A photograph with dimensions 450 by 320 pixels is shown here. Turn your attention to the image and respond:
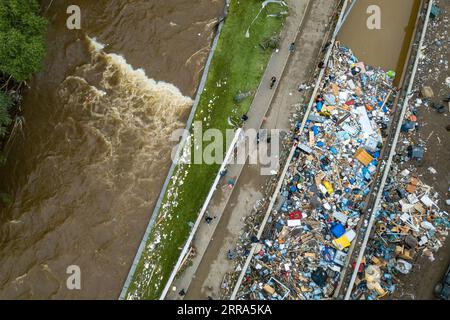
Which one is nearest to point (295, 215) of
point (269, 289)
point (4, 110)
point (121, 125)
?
point (269, 289)

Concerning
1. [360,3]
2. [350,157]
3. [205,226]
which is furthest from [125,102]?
[360,3]

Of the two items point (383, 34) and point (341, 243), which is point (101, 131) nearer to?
point (341, 243)

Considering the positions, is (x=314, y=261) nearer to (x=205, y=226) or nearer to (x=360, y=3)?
(x=205, y=226)

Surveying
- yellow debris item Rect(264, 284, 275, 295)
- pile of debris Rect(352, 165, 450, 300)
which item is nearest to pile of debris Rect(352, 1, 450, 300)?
pile of debris Rect(352, 165, 450, 300)

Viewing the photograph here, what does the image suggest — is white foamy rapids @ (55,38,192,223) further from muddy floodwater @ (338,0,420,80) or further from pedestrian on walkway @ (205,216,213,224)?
muddy floodwater @ (338,0,420,80)

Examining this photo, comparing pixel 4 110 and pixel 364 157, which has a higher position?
pixel 4 110

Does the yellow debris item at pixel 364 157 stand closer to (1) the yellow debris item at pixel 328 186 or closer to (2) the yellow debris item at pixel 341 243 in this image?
(1) the yellow debris item at pixel 328 186

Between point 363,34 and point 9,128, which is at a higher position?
point 363,34
